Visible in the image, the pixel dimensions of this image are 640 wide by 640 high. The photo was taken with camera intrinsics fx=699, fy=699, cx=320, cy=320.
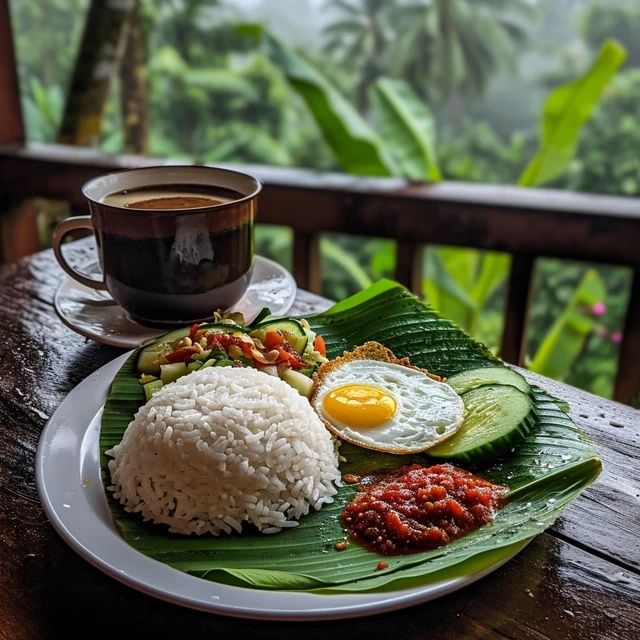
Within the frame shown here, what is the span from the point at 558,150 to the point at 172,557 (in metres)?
2.81

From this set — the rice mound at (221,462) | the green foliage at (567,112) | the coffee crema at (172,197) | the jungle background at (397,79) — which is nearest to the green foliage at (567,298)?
the jungle background at (397,79)

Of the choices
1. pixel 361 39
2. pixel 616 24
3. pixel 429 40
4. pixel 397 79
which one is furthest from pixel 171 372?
pixel 361 39

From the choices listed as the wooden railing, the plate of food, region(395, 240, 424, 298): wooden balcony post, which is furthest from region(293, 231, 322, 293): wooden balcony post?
the plate of food

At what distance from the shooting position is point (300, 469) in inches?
39.8

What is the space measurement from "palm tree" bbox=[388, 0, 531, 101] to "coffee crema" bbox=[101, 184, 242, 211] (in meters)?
12.5

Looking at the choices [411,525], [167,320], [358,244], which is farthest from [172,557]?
[358,244]

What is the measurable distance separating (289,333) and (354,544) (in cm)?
49

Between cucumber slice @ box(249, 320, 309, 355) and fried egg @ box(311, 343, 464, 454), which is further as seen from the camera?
cucumber slice @ box(249, 320, 309, 355)

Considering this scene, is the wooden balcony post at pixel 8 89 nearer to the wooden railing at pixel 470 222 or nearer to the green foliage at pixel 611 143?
the wooden railing at pixel 470 222

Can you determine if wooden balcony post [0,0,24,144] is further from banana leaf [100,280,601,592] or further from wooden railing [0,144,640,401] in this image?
banana leaf [100,280,601,592]

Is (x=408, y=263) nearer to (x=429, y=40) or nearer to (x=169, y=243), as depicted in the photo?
(x=169, y=243)

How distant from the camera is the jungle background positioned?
34.1ft

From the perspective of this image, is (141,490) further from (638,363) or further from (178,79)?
(178,79)

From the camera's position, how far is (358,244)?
40.8 ft
